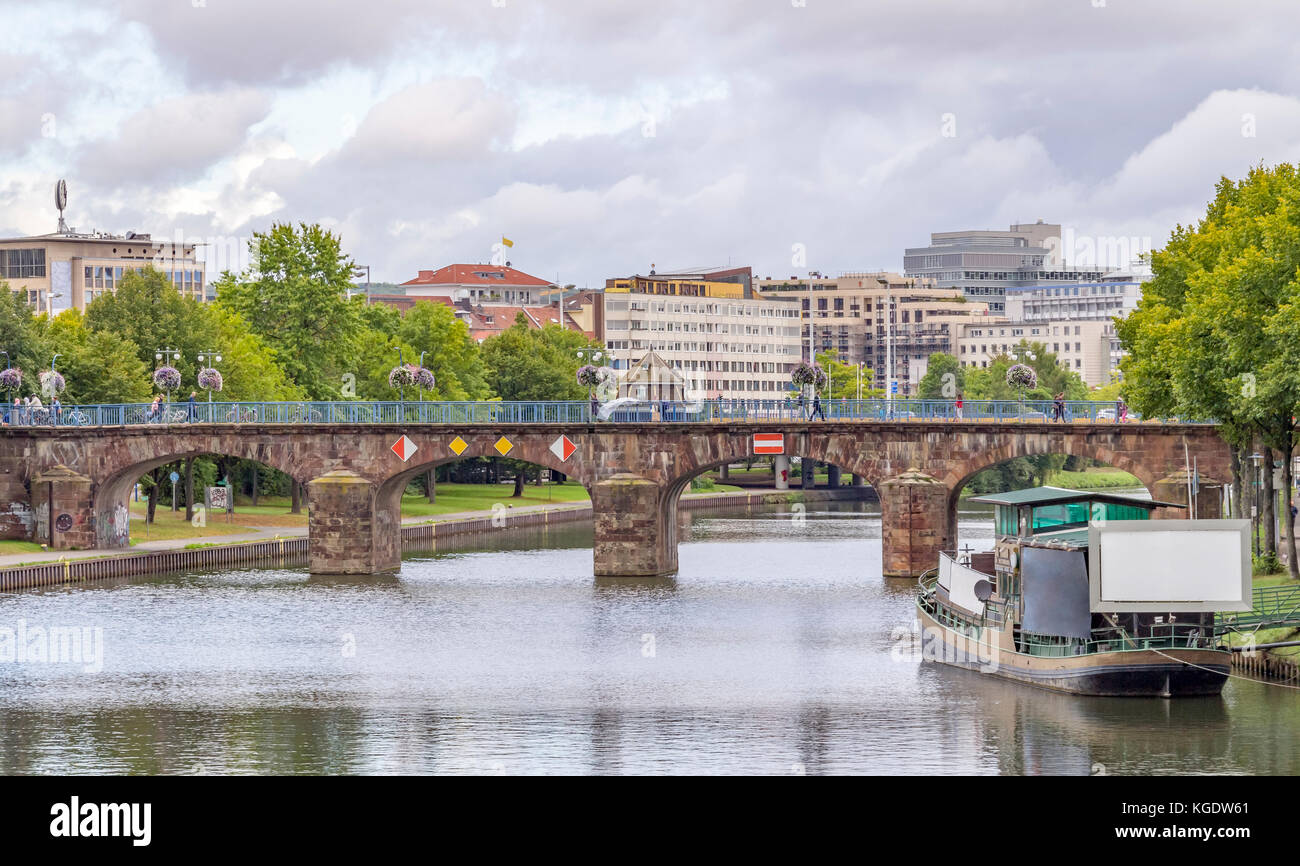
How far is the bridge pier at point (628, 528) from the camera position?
109375 mm

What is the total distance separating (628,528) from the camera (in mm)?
109750

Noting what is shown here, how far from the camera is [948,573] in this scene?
8100 centimetres

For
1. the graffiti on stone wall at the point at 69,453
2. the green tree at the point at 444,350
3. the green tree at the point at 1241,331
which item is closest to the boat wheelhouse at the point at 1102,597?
the green tree at the point at 1241,331

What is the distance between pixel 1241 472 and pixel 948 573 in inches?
898

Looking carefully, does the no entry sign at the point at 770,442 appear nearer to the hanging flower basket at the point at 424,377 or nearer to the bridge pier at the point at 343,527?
the bridge pier at the point at 343,527

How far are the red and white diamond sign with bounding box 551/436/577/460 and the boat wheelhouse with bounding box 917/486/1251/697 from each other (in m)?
39.6

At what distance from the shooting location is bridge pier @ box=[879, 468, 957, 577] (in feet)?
352

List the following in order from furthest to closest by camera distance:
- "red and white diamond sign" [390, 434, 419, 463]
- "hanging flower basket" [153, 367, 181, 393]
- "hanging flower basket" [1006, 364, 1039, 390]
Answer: "hanging flower basket" [153, 367, 181, 393] < "red and white diamond sign" [390, 434, 419, 463] < "hanging flower basket" [1006, 364, 1039, 390]

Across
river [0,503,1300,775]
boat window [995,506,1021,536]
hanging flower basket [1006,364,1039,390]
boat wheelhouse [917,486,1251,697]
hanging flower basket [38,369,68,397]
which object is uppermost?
hanging flower basket [38,369,68,397]

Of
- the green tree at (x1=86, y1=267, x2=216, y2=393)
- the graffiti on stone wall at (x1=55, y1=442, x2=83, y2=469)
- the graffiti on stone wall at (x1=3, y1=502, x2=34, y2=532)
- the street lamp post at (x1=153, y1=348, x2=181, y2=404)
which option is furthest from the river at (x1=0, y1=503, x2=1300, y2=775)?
the green tree at (x1=86, y1=267, x2=216, y2=393)

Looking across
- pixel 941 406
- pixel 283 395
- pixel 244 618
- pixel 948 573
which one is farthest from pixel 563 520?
pixel 948 573

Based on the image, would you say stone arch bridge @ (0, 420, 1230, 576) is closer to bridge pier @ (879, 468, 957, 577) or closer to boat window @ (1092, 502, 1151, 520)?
bridge pier @ (879, 468, 957, 577)

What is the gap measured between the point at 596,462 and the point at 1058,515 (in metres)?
42.8
